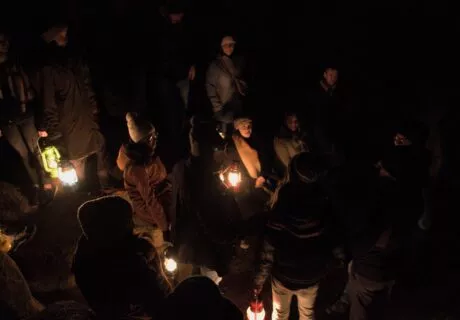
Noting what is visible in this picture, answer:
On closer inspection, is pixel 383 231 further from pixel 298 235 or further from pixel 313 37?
pixel 313 37

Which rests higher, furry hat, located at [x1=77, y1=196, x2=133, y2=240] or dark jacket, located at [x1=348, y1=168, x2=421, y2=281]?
furry hat, located at [x1=77, y1=196, x2=133, y2=240]

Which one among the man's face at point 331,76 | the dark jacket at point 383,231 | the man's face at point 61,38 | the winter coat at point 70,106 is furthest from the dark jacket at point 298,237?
the man's face at point 61,38

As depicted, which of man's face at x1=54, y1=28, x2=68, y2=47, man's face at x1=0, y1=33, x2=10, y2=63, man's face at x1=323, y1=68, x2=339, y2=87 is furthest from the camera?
man's face at x1=323, y1=68, x2=339, y2=87

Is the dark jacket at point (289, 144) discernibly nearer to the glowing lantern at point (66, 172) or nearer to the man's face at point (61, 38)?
the glowing lantern at point (66, 172)

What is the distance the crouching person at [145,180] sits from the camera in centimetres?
448

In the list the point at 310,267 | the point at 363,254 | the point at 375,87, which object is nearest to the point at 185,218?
the point at 310,267

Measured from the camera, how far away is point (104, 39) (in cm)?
805

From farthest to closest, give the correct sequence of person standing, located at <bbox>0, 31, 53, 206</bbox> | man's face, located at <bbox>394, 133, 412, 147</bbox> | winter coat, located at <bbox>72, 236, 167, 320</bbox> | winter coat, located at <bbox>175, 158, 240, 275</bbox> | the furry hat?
1. person standing, located at <bbox>0, 31, 53, 206</bbox>
2. man's face, located at <bbox>394, 133, 412, 147</bbox>
3. winter coat, located at <bbox>175, 158, 240, 275</bbox>
4. winter coat, located at <bbox>72, 236, 167, 320</bbox>
5. the furry hat

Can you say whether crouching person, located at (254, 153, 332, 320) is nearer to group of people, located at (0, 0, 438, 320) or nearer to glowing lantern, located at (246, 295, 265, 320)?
group of people, located at (0, 0, 438, 320)

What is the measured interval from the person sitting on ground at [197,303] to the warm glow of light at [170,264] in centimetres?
220

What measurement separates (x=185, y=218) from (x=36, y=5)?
6.37m

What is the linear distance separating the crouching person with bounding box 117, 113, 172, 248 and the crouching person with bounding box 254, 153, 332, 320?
60.5 inches

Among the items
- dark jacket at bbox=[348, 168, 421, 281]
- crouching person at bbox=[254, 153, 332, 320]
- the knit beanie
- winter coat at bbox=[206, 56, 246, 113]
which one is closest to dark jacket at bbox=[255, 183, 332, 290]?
crouching person at bbox=[254, 153, 332, 320]

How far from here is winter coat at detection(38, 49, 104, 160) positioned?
5.73 metres
